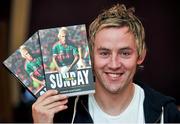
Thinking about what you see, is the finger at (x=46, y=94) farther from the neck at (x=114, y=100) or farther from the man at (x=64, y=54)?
the neck at (x=114, y=100)

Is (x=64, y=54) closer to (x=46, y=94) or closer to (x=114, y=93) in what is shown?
(x=46, y=94)

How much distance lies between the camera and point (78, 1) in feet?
16.7

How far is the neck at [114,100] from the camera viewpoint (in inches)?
75.9

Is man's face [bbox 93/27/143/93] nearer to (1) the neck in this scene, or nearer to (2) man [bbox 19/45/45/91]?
(1) the neck

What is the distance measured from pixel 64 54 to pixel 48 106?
7.8 inches

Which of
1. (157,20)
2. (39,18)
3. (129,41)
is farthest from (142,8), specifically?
(129,41)

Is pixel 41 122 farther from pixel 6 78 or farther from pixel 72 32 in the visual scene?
pixel 6 78

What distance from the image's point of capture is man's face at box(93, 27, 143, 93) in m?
1.83

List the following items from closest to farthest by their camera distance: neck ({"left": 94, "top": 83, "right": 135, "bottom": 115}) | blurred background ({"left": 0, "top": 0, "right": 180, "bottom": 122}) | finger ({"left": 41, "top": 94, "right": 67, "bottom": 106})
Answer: finger ({"left": 41, "top": 94, "right": 67, "bottom": 106}) < neck ({"left": 94, "top": 83, "right": 135, "bottom": 115}) < blurred background ({"left": 0, "top": 0, "right": 180, "bottom": 122})

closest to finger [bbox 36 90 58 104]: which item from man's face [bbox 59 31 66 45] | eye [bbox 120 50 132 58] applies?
man's face [bbox 59 31 66 45]

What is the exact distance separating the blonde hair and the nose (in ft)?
0.38

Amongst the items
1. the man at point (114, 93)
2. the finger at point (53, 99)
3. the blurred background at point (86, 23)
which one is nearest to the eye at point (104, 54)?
the man at point (114, 93)

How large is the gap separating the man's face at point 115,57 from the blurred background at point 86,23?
2.96 metres

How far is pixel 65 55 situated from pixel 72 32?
0.09 metres
